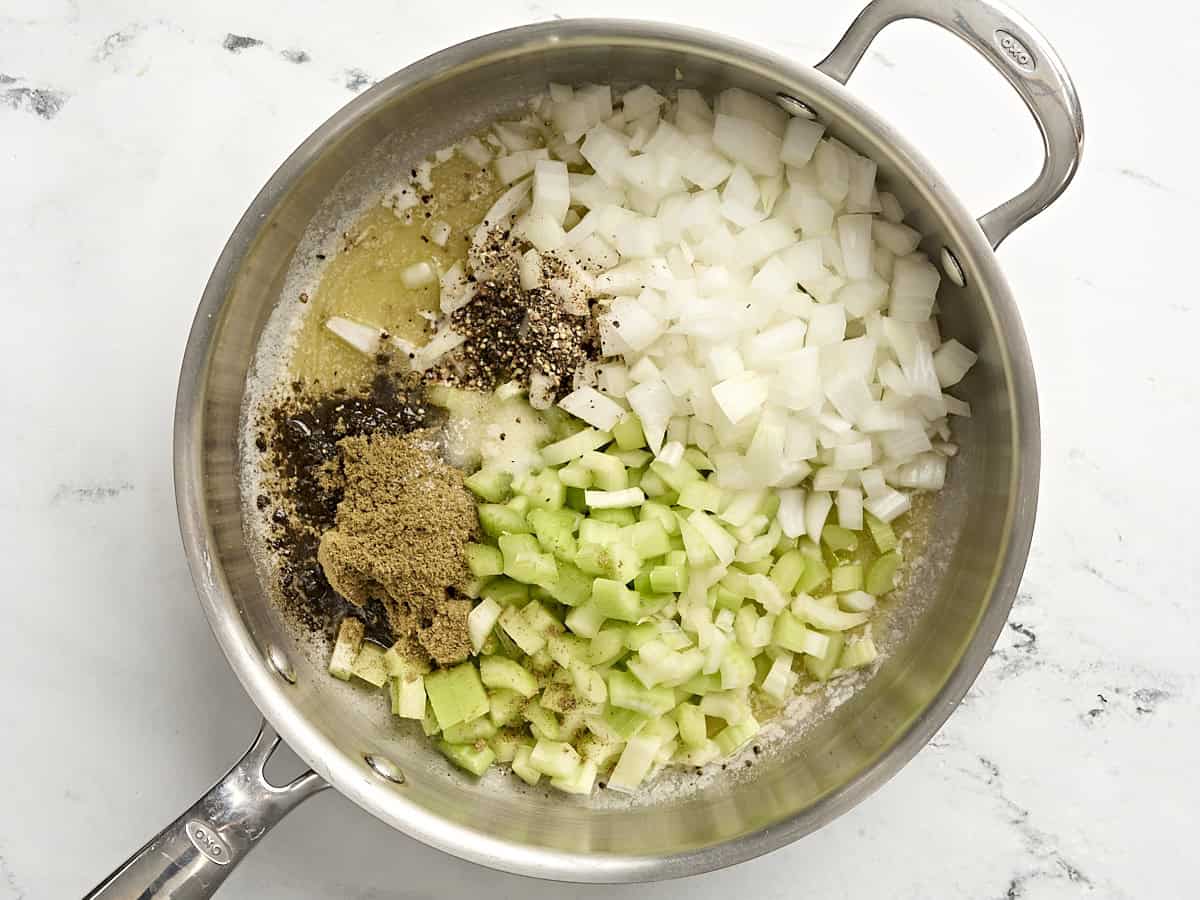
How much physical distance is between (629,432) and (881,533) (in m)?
0.46

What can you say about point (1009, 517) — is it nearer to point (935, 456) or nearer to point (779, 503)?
point (935, 456)

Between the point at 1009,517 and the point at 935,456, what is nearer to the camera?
the point at 1009,517

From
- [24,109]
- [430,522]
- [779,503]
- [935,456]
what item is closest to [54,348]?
[24,109]

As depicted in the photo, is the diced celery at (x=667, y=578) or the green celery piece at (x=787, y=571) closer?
the diced celery at (x=667, y=578)

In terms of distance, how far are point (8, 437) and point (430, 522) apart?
758mm

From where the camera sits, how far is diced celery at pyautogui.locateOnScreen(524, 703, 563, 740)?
1.59 metres

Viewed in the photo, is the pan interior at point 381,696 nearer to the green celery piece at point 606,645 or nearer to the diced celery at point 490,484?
the green celery piece at point 606,645

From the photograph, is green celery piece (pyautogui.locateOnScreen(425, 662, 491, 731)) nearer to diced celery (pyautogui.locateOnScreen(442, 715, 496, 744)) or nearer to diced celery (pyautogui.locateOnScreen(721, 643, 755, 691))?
diced celery (pyautogui.locateOnScreen(442, 715, 496, 744))

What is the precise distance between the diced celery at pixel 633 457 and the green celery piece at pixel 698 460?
58 mm

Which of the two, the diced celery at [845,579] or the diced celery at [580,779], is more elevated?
the diced celery at [845,579]

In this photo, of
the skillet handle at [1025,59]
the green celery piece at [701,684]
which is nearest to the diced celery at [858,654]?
the green celery piece at [701,684]

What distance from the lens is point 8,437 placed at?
1.67 m

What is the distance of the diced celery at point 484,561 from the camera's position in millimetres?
1546

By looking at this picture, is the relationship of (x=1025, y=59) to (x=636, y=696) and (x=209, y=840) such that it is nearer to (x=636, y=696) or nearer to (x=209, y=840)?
(x=636, y=696)
